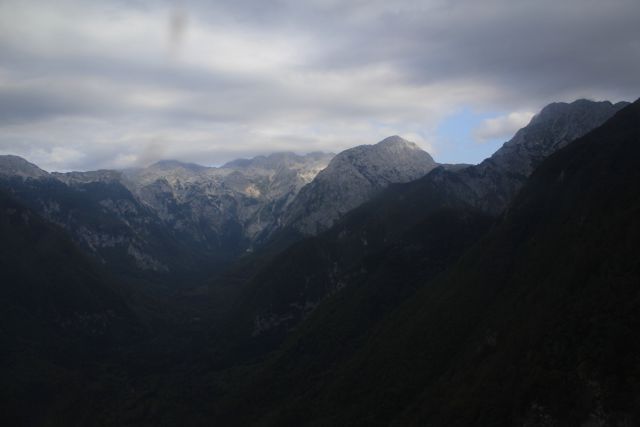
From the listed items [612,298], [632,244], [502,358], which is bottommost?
[502,358]

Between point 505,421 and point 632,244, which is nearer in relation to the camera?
point 505,421

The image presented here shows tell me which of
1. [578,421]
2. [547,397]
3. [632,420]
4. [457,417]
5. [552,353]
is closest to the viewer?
[632,420]

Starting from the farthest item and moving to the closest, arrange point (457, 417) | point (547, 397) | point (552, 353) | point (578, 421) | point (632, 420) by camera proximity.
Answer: point (457, 417) < point (552, 353) < point (547, 397) < point (578, 421) < point (632, 420)

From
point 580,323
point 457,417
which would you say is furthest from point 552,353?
Result: point 457,417

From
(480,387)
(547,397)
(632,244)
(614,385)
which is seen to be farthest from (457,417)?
(632,244)

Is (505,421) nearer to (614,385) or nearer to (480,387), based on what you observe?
(480,387)

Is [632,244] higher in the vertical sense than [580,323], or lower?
higher

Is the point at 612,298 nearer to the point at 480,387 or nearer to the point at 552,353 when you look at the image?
the point at 552,353

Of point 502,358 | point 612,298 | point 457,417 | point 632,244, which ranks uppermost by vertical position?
point 632,244

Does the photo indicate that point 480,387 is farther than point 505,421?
Yes
